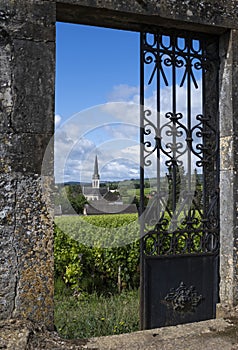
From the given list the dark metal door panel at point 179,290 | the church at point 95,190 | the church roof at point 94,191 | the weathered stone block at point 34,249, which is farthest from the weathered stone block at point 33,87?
the church roof at point 94,191

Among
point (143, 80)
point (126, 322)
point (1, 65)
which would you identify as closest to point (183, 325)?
point (126, 322)

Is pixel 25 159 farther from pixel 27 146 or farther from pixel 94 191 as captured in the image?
pixel 94 191

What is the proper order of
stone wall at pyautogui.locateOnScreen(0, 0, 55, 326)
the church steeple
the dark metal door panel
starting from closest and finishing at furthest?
stone wall at pyautogui.locateOnScreen(0, 0, 55, 326)
the dark metal door panel
the church steeple

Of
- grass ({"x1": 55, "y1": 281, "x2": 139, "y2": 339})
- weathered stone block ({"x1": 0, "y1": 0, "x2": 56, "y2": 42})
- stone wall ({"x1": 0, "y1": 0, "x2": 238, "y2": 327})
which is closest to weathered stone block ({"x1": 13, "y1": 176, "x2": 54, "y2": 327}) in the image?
stone wall ({"x1": 0, "y1": 0, "x2": 238, "y2": 327})

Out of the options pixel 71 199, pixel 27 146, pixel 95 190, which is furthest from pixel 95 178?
pixel 27 146

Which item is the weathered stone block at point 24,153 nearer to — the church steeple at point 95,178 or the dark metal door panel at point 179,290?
the dark metal door panel at point 179,290

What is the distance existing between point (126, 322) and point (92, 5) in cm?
315

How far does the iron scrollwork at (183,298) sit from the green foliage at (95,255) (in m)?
2.49

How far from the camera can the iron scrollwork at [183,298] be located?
333 centimetres

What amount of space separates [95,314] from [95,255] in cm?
136

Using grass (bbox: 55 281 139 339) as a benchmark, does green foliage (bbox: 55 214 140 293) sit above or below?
above

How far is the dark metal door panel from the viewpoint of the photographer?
10.7ft

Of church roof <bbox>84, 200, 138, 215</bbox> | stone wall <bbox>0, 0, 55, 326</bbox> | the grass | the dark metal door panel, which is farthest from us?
church roof <bbox>84, 200, 138, 215</bbox>

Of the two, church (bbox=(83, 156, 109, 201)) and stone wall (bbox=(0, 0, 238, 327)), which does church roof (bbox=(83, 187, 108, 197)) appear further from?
stone wall (bbox=(0, 0, 238, 327))
